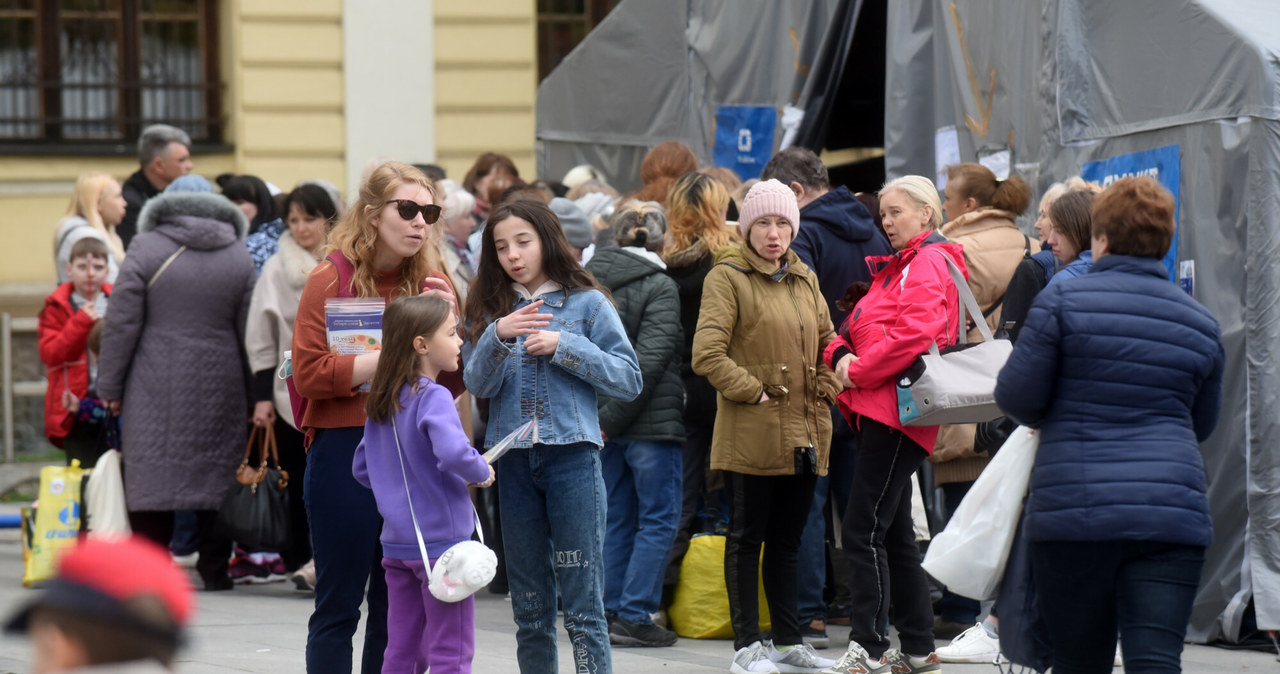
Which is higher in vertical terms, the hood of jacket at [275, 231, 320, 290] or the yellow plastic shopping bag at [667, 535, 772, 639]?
the hood of jacket at [275, 231, 320, 290]

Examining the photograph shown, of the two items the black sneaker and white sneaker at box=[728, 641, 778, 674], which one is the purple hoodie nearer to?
white sneaker at box=[728, 641, 778, 674]

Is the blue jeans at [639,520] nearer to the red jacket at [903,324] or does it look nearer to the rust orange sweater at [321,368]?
the red jacket at [903,324]

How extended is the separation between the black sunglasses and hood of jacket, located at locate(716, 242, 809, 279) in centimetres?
172

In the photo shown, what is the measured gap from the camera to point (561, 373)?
4.93 meters

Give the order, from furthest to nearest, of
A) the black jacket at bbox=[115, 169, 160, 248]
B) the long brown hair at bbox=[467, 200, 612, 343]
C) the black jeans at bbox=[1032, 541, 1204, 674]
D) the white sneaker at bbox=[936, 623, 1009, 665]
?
the black jacket at bbox=[115, 169, 160, 248], the white sneaker at bbox=[936, 623, 1009, 665], the long brown hair at bbox=[467, 200, 612, 343], the black jeans at bbox=[1032, 541, 1204, 674]

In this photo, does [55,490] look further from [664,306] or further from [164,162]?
[664,306]

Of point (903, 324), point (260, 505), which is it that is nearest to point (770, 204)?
point (903, 324)

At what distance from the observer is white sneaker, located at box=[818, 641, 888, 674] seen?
5879 millimetres

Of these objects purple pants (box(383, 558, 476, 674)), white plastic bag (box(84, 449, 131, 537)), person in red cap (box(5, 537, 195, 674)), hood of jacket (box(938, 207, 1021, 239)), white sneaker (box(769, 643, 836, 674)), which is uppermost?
hood of jacket (box(938, 207, 1021, 239))

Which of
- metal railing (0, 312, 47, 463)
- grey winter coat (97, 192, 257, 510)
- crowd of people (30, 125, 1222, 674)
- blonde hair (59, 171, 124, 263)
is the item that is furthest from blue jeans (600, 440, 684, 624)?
metal railing (0, 312, 47, 463)

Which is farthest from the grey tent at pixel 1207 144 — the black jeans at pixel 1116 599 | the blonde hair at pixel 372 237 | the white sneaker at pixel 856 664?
the blonde hair at pixel 372 237

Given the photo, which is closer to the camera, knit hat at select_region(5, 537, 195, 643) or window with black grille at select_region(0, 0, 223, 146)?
knit hat at select_region(5, 537, 195, 643)

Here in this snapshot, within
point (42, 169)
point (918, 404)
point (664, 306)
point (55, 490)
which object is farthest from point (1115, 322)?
point (42, 169)

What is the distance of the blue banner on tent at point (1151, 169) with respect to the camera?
22.5 feet
